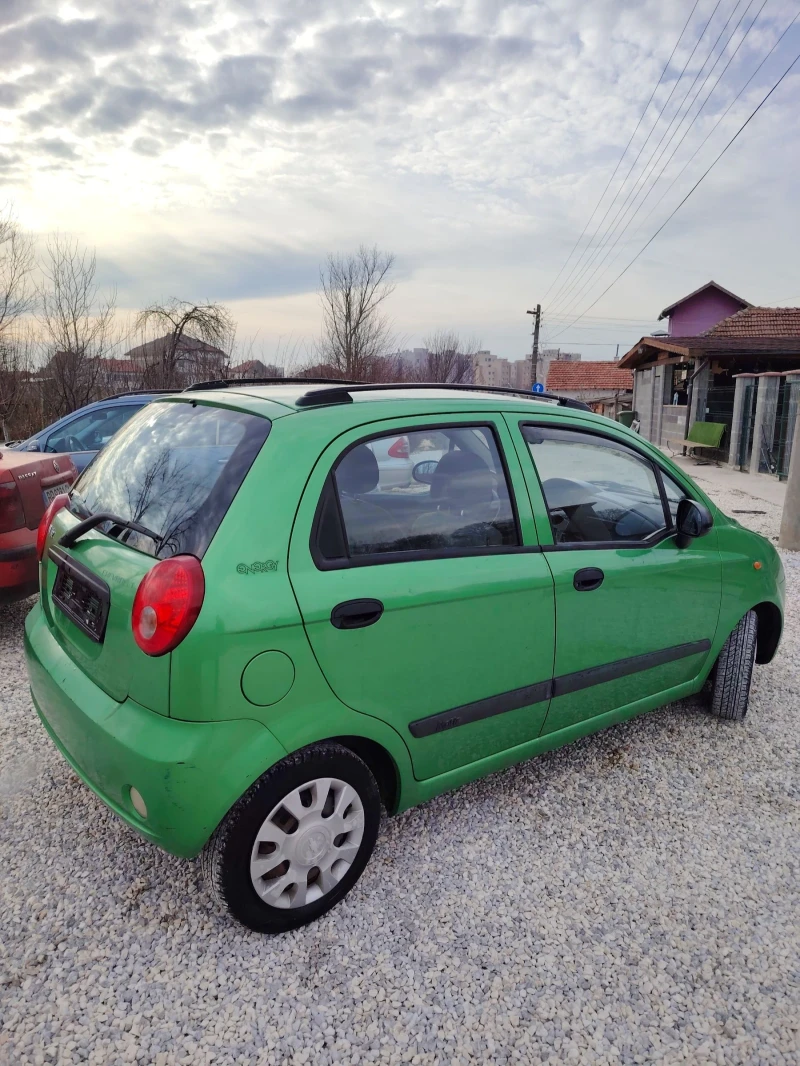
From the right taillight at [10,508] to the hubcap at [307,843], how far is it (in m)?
3.07

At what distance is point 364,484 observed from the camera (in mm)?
2182

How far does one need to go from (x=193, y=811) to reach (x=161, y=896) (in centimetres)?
66

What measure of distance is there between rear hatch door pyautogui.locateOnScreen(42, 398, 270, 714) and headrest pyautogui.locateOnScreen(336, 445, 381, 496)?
0.26 meters

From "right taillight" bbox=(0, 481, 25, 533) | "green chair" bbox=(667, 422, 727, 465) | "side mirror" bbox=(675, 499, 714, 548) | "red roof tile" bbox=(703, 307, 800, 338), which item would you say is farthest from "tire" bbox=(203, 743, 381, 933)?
"red roof tile" bbox=(703, 307, 800, 338)

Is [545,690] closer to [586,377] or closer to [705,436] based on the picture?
[705,436]

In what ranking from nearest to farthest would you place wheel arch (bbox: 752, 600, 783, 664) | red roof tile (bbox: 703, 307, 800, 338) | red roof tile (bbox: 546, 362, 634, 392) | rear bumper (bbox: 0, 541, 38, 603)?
wheel arch (bbox: 752, 600, 783, 664), rear bumper (bbox: 0, 541, 38, 603), red roof tile (bbox: 703, 307, 800, 338), red roof tile (bbox: 546, 362, 634, 392)

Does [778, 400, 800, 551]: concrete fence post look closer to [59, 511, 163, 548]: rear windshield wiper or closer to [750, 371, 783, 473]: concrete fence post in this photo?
[59, 511, 163, 548]: rear windshield wiper

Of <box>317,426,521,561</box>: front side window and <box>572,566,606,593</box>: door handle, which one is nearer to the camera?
<box>317,426,521,561</box>: front side window

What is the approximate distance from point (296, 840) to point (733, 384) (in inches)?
902

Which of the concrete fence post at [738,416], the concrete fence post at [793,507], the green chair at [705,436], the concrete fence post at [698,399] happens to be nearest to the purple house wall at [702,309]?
the concrete fence post at [698,399]

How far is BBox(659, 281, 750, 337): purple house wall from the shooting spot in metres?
36.6

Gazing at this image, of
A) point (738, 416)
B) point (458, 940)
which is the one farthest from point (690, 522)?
point (738, 416)

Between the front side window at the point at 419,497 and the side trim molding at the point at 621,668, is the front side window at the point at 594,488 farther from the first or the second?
the side trim molding at the point at 621,668

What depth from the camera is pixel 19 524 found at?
4.23m
